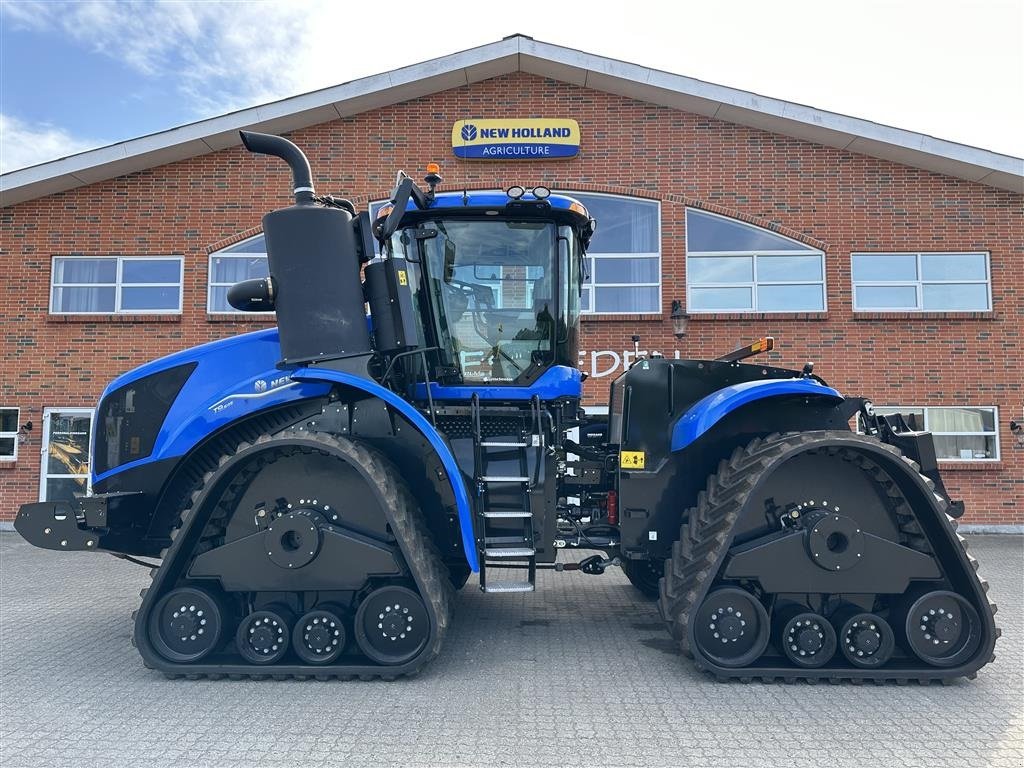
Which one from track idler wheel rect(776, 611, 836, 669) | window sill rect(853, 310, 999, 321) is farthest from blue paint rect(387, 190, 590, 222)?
window sill rect(853, 310, 999, 321)

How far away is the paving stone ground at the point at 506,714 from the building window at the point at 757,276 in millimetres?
6533

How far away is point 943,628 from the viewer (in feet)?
13.2

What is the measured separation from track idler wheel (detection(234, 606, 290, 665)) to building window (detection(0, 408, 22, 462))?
923 centimetres

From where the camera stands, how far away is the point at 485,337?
471 cm

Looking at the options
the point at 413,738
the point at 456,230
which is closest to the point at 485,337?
the point at 456,230

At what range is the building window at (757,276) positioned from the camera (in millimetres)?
10805

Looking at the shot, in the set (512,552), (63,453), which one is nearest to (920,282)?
(512,552)

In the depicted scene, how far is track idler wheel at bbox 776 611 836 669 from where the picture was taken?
402cm

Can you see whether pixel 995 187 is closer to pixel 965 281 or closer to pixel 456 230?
pixel 965 281

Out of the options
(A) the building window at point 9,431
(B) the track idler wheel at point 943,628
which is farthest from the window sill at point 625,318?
(A) the building window at point 9,431

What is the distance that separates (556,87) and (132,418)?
28.9 feet

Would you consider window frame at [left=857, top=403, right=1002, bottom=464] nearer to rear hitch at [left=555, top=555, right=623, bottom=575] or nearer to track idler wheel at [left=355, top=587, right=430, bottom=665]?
rear hitch at [left=555, top=555, right=623, bottom=575]

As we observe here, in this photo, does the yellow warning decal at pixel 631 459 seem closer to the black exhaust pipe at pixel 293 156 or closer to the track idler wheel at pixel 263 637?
the track idler wheel at pixel 263 637

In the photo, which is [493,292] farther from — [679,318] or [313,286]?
[679,318]
